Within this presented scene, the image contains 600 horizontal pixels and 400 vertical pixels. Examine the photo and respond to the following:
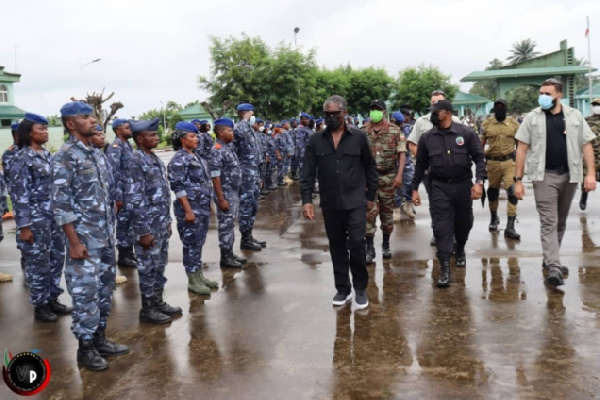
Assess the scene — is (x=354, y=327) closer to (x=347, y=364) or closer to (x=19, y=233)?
(x=347, y=364)

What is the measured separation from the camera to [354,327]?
4.30 m

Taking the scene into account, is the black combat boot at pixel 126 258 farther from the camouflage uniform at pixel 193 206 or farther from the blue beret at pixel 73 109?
the blue beret at pixel 73 109

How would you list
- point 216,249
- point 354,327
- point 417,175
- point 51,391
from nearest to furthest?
1. point 51,391
2. point 354,327
3. point 417,175
4. point 216,249

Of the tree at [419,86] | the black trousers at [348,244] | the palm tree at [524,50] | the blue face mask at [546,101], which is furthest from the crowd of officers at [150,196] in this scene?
the palm tree at [524,50]

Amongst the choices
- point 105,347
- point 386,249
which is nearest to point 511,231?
point 386,249

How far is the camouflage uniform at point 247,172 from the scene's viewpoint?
7.14 meters

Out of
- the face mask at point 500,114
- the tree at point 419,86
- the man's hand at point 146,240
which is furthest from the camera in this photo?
the tree at point 419,86

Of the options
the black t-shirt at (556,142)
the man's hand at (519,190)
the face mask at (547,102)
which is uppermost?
the face mask at (547,102)

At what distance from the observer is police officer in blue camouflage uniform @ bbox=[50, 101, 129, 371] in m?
3.67

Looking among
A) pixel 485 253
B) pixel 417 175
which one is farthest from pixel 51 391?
pixel 485 253

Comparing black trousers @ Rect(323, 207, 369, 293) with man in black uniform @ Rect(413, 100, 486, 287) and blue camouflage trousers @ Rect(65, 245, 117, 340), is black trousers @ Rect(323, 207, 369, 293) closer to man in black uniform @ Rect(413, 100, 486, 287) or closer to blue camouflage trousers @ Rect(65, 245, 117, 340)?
man in black uniform @ Rect(413, 100, 486, 287)

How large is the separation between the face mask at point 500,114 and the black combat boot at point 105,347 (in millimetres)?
5333

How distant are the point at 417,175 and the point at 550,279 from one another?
1.58 m

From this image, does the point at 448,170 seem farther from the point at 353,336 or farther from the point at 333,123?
the point at 353,336
